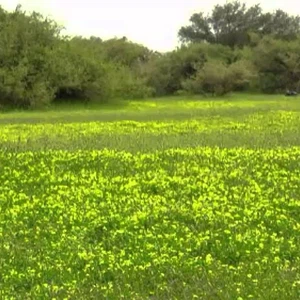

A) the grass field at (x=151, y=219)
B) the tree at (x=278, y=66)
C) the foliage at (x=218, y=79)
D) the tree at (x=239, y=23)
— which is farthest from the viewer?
the tree at (x=239, y=23)

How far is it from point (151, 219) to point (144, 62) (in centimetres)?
6539

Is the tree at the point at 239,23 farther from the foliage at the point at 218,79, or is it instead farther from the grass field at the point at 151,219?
the grass field at the point at 151,219

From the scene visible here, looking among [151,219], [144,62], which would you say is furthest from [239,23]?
[151,219]

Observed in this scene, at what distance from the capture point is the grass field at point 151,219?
768 cm

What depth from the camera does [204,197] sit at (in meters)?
11.7

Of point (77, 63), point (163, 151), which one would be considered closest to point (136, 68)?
point (77, 63)

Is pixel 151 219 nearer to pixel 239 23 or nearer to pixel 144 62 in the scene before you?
pixel 144 62

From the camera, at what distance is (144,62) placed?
246ft

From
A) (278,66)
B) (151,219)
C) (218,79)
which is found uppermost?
(278,66)

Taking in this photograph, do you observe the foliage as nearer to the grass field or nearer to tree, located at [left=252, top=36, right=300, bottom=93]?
tree, located at [left=252, top=36, right=300, bottom=93]

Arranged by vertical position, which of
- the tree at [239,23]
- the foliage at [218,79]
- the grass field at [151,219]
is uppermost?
the tree at [239,23]

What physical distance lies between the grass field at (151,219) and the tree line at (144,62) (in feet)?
75.5

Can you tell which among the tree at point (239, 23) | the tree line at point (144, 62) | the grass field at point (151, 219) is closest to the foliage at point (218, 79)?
the tree line at point (144, 62)

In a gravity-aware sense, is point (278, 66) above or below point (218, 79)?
above
